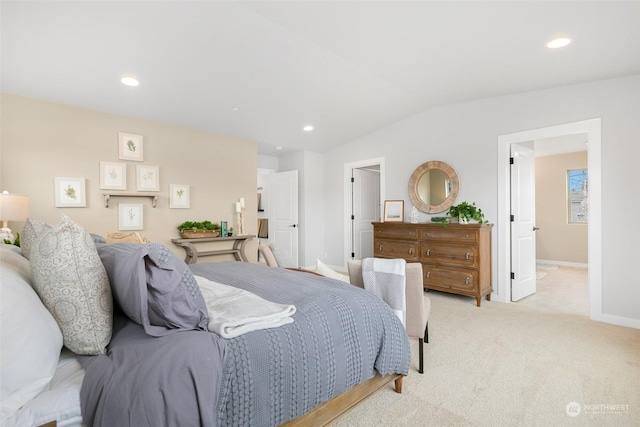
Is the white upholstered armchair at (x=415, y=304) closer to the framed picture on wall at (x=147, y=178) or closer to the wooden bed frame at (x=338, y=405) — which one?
the wooden bed frame at (x=338, y=405)

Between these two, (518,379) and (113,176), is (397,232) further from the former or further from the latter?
(113,176)

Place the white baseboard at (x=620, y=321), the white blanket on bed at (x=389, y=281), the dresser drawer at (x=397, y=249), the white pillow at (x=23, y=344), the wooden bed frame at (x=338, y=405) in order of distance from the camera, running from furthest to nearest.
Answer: the dresser drawer at (x=397, y=249), the white baseboard at (x=620, y=321), the white blanket on bed at (x=389, y=281), the wooden bed frame at (x=338, y=405), the white pillow at (x=23, y=344)

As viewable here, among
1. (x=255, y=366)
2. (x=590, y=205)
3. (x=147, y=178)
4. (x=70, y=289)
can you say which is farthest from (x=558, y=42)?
(x=147, y=178)

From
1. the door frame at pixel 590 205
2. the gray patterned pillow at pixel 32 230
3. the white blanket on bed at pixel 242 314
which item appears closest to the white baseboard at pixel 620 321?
the door frame at pixel 590 205

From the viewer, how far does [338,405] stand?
1.54 meters

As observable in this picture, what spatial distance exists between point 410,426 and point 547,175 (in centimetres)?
731

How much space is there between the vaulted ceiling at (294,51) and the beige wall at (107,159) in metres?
0.22

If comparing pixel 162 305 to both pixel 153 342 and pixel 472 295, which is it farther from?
pixel 472 295

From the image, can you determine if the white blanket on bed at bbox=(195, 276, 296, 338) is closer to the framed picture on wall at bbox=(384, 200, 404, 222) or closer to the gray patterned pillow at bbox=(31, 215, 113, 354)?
the gray patterned pillow at bbox=(31, 215, 113, 354)

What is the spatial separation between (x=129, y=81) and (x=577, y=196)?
828 cm

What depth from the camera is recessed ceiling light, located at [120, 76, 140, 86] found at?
10.7 feet

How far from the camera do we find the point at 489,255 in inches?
162

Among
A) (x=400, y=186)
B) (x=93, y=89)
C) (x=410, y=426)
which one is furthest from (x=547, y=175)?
(x=93, y=89)

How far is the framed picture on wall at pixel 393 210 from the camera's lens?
5.04 m
